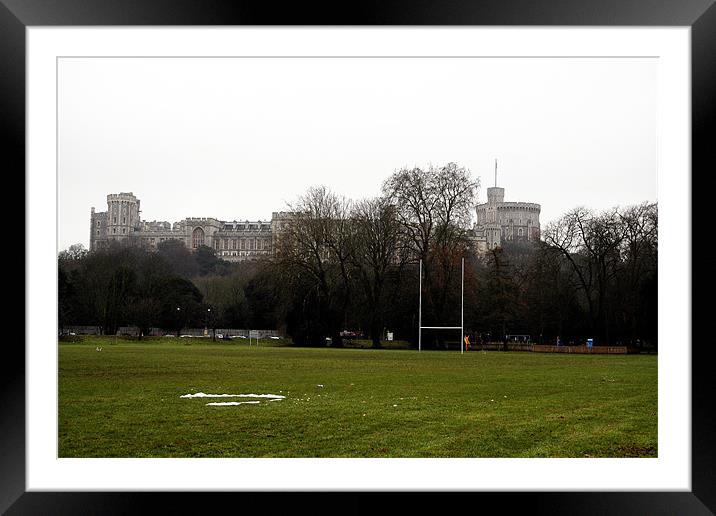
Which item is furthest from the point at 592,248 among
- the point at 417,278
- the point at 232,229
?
the point at 232,229

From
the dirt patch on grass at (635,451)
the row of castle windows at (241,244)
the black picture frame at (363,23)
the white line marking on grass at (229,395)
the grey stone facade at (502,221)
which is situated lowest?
the white line marking on grass at (229,395)

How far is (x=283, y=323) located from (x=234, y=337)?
9.28 feet

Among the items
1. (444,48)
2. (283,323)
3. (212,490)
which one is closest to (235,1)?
(444,48)

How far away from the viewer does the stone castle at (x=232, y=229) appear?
26.2 meters

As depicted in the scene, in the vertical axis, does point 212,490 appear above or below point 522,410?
above

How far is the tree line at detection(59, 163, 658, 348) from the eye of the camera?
23.7m

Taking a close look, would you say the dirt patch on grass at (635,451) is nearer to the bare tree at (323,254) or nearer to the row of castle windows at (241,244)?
the bare tree at (323,254)

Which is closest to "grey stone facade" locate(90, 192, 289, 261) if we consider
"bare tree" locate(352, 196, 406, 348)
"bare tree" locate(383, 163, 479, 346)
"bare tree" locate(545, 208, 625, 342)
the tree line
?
the tree line

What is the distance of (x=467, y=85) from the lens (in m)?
30.8

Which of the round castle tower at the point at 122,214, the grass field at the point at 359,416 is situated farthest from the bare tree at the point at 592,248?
the round castle tower at the point at 122,214

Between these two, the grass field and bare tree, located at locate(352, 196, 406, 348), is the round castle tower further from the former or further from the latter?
the grass field

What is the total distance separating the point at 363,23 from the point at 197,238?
28.9 metres
